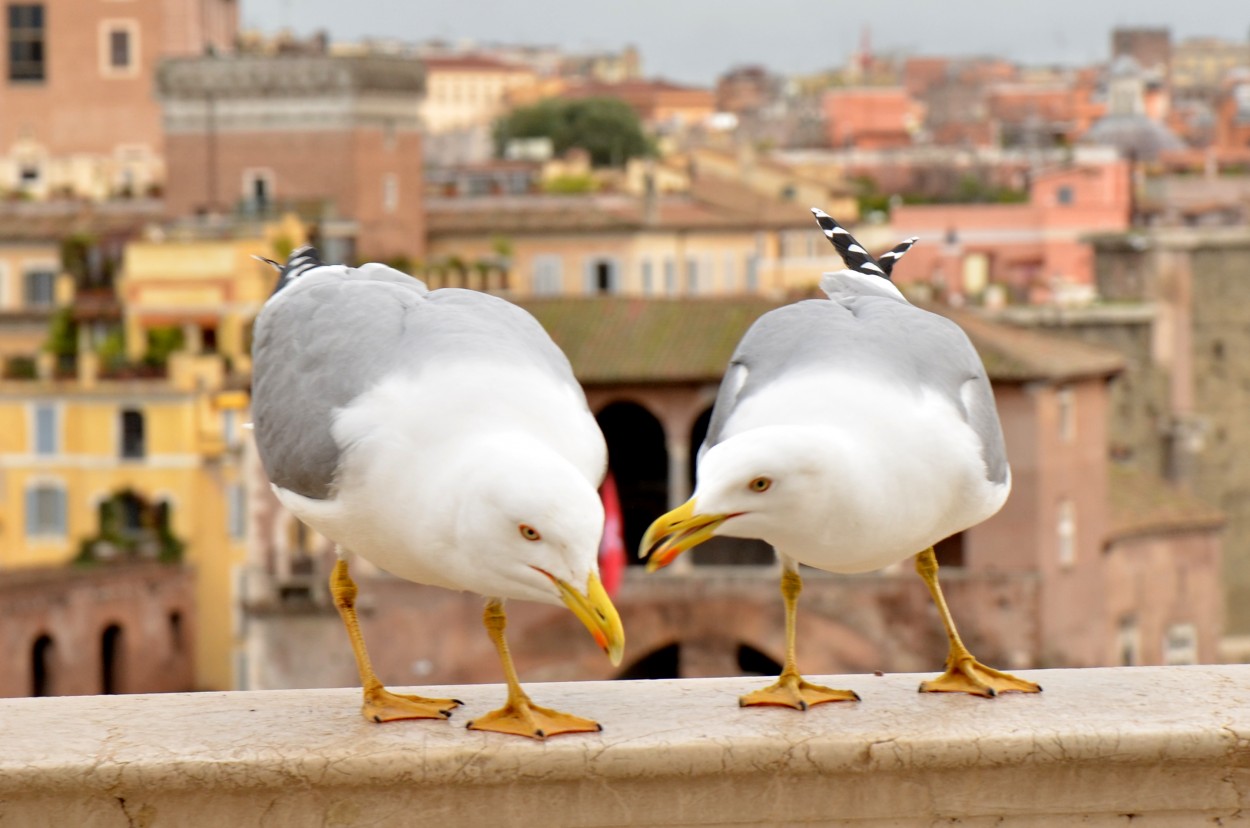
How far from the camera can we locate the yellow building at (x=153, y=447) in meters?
42.4

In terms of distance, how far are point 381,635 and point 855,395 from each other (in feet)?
88.4

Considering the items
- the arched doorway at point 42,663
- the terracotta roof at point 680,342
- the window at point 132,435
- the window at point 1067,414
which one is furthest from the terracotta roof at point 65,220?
the window at point 1067,414

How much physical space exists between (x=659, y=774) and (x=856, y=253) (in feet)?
5.32

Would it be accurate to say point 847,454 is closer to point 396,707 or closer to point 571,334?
point 396,707

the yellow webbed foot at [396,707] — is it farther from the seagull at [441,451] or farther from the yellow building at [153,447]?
the yellow building at [153,447]

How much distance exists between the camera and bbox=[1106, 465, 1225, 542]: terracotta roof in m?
35.6

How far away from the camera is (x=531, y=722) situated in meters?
5.68

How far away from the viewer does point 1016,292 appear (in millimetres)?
53812

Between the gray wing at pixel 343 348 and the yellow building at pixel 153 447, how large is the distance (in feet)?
118

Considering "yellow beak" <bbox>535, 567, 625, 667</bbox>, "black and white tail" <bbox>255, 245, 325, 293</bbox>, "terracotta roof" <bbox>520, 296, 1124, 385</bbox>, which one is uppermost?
"black and white tail" <bbox>255, 245, 325, 293</bbox>

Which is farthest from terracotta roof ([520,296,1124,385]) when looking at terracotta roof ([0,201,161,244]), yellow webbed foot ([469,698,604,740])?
yellow webbed foot ([469,698,604,740])

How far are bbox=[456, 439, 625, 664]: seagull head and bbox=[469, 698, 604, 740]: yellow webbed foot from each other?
253 mm

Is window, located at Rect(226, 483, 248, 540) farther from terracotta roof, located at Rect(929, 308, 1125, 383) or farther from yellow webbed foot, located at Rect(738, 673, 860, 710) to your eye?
yellow webbed foot, located at Rect(738, 673, 860, 710)

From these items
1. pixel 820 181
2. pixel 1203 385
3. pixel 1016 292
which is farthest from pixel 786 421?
pixel 820 181
